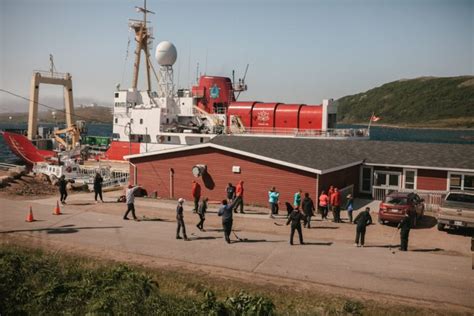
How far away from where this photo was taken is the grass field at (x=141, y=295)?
8.63 metres

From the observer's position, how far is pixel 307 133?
114ft

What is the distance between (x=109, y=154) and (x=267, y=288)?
3512 cm

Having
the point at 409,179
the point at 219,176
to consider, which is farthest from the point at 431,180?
the point at 219,176

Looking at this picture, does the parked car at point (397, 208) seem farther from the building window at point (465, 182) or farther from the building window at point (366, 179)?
the building window at point (366, 179)

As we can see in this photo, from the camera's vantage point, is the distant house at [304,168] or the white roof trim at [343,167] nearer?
the white roof trim at [343,167]

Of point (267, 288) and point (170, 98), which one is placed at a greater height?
point (170, 98)

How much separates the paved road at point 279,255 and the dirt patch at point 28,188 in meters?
4.94

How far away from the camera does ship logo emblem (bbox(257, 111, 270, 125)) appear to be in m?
36.7

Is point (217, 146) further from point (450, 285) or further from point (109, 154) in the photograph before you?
point (109, 154)

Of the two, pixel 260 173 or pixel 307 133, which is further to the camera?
pixel 307 133

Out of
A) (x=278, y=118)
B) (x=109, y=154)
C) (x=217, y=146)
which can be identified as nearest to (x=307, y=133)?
(x=278, y=118)

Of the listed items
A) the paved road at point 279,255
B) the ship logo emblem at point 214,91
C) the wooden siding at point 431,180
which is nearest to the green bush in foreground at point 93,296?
the paved road at point 279,255

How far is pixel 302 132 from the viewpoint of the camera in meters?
35.1

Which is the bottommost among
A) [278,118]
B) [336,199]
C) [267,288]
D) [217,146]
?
[267,288]
